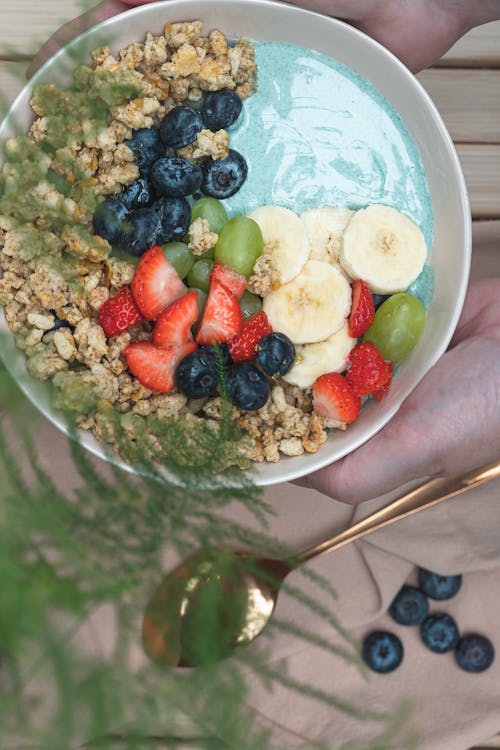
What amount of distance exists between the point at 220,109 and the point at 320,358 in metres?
0.25

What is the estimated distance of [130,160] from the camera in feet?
2.58

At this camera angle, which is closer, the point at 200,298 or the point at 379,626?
the point at 200,298

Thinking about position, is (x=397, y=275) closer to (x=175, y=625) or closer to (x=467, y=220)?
(x=467, y=220)

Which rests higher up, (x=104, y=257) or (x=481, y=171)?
(x=104, y=257)

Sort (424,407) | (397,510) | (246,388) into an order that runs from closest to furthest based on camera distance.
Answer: (246,388) < (424,407) < (397,510)

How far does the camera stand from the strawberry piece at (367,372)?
0.79m

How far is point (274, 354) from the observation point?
0.76m

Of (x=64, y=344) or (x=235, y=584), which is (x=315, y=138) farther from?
(x=235, y=584)

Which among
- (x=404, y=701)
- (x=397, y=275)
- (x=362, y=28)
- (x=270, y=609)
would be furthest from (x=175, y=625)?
(x=362, y=28)

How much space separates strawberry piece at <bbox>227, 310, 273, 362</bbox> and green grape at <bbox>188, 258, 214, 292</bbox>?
58 mm

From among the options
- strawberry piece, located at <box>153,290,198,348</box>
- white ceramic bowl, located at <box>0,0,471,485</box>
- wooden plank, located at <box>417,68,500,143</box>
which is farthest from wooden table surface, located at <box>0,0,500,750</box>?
strawberry piece, located at <box>153,290,198,348</box>

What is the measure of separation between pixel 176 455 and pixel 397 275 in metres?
0.30

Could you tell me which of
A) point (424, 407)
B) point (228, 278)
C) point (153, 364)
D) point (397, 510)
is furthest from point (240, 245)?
point (397, 510)

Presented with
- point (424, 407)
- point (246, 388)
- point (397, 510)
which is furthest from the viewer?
point (397, 510)
